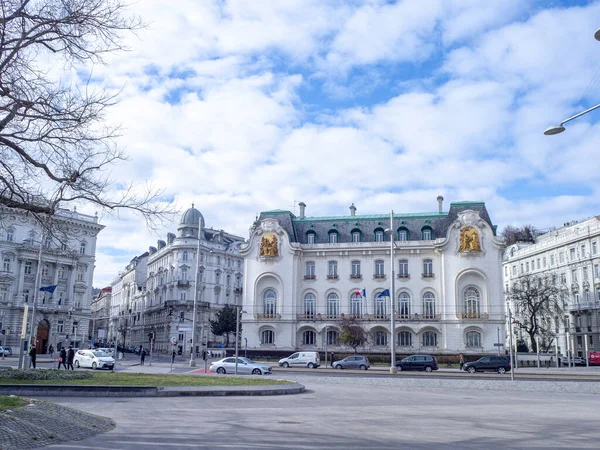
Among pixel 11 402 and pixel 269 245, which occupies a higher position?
pixel 269 245

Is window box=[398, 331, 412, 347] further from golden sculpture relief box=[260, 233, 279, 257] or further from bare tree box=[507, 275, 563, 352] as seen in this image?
golden sculpture relief box=[260, 233, 279, 257]

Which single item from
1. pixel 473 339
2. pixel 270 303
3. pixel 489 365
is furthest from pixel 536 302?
pixel 270 303

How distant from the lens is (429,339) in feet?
218

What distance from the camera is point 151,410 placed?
16781 millimetres

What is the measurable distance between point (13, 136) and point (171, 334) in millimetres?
79978

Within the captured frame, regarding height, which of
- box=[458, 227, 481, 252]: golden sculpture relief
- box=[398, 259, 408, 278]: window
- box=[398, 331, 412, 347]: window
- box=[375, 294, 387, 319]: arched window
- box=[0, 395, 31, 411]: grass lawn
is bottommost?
box=[0, 395, 31, 411]: grass lawn

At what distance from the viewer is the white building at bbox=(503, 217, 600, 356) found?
3152 inches

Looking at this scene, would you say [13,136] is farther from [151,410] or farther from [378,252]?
Answer: [378,252]

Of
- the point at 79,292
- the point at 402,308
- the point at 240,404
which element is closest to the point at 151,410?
the point at 240,404

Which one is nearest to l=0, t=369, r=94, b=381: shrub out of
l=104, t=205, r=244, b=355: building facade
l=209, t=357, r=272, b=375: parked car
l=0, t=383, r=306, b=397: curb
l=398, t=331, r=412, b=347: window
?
l=0, t=383, r=306, b=397: curb

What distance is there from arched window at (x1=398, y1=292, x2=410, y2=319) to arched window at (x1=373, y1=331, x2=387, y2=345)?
3.13m

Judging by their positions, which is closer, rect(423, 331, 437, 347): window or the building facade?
rect(423, 331, 437, 347): window

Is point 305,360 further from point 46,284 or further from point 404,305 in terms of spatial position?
point 46,284

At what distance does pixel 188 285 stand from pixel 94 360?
4732 centimetres
